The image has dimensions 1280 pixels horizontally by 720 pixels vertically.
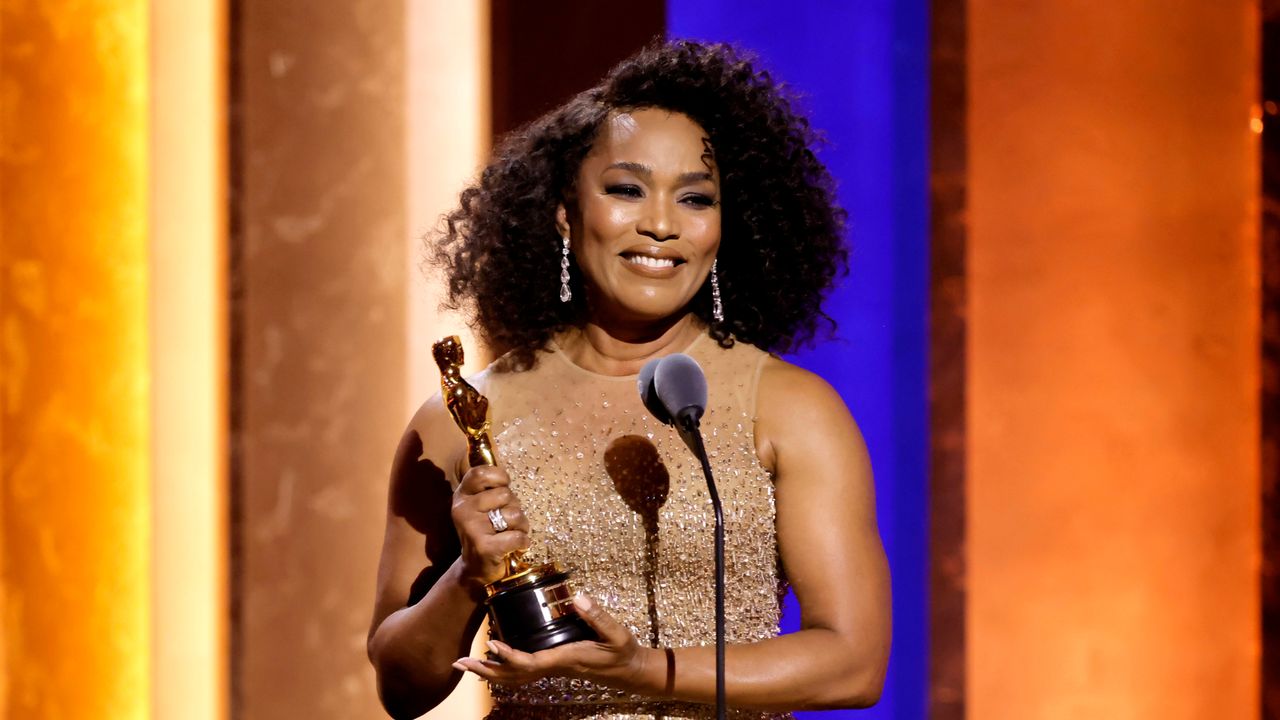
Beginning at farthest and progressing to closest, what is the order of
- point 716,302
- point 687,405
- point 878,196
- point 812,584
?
1. point 878,196
2. point 716,302
3. point 812,584
4. point 687,405

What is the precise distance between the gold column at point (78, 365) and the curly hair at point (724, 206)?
1.13 m

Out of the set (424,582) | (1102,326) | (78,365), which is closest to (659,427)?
(424,582)

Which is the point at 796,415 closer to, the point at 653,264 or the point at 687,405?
the point at 653,264

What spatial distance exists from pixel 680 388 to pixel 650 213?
0.48 metres

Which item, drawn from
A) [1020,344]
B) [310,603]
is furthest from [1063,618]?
[310,603]

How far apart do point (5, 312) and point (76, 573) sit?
55cm

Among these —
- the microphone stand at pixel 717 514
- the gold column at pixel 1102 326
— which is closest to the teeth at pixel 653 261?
the microphone stand at pixel 717 514

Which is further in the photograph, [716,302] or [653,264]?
[716,302]

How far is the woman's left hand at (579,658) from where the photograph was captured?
1.39 m

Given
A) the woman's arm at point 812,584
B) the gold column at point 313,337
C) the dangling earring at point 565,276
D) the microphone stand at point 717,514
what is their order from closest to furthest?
the microphone stand at point 717,514 → the woman's arm at point 812,584 → the dangling earring at point 565,276 → the gold column at point 313,337

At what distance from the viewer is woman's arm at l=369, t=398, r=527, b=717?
66.5 inches

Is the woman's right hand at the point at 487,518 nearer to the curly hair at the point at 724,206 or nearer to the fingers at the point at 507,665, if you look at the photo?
the fingers at the point at 507,665

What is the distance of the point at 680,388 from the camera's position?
4.37 ft

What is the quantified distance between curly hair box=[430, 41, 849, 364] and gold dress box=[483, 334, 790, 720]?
0.57 ft
